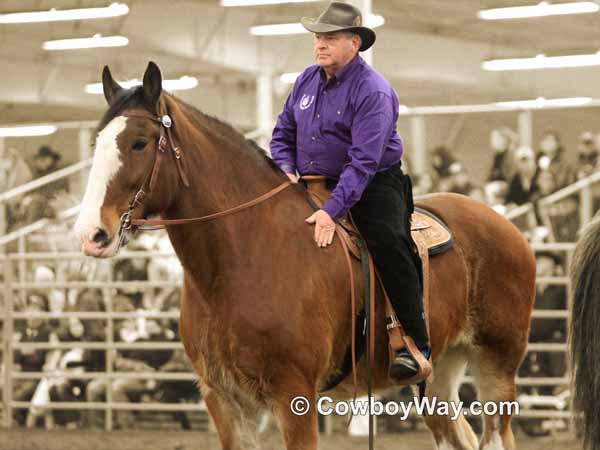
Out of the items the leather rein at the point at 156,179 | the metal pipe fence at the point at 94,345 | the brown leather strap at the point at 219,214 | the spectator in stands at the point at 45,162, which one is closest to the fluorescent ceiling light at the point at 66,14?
the spectator in stands at the point at 45,162

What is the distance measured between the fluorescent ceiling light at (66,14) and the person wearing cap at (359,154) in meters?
10.6

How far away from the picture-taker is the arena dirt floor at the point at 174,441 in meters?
7.92

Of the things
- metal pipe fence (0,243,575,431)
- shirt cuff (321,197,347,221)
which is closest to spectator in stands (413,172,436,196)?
metal pipe fence (0,243,575,431)

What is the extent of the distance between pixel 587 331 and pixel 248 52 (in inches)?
557

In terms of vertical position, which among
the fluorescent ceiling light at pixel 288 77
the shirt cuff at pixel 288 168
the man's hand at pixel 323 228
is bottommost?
the fluorescent ceiling light at pixel 288 77

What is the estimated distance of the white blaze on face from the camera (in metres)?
3.66

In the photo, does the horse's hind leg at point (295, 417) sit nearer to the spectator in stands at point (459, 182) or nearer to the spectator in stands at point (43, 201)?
the spectator in stands at point (459, 182)

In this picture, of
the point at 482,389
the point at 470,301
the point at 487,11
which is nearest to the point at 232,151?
the point at 470,301

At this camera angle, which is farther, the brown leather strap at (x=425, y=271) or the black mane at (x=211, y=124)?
the brown leather strap at (x=425, y=271)

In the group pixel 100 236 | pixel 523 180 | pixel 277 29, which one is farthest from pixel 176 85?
pixel 100 236

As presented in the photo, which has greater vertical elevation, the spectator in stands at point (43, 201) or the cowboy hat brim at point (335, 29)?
the cowboy hat brim at point (335, 29)

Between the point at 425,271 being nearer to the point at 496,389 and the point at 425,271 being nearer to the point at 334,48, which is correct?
the point at 496,389

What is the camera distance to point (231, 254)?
4094mm

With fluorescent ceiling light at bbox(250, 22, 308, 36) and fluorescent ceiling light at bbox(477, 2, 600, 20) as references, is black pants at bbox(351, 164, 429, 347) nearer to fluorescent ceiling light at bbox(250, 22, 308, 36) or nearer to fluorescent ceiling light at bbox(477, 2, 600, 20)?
fluorescent ceiling light at bbox(477, 2, 600, 20)
